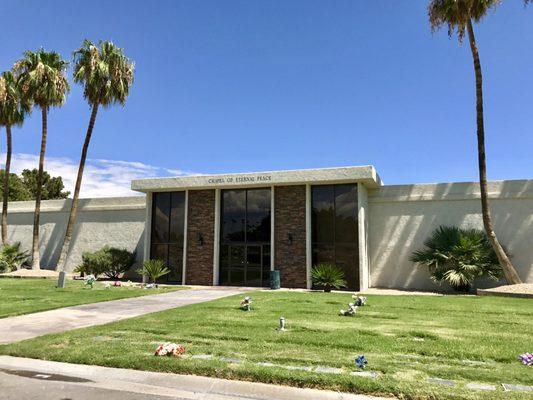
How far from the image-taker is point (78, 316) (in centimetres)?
1048

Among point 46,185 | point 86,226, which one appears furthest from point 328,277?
point 46,185

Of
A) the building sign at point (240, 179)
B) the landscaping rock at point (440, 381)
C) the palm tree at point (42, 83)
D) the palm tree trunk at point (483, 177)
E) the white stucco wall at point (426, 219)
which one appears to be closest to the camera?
the landscaping rock at point (440, 381)

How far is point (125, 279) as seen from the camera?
24.4m

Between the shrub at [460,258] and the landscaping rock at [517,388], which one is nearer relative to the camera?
the landscaping rock at [517,388]

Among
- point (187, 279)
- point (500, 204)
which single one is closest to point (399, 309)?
point (500, 204)

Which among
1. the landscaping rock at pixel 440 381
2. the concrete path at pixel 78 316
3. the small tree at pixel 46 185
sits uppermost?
the small tree at pixel 46 185

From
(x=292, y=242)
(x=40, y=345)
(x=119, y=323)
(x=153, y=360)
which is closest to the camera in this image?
(x=153, y=360)

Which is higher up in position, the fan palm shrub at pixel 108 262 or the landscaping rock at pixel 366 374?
the fan palm shrub at pixel 108 262

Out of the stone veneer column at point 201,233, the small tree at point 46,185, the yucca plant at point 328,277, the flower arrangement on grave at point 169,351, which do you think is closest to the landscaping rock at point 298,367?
the flower arrangement on grave at point 169,351

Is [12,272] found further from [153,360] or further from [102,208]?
[153,360]

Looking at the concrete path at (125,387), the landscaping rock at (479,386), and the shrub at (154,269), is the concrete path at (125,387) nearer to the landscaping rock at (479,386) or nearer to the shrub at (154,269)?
the landscaping rock at (479,386)

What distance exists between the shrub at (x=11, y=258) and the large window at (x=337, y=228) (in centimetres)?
1862

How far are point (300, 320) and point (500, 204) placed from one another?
14.6m

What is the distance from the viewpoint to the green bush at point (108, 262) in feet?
77.4
